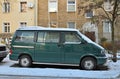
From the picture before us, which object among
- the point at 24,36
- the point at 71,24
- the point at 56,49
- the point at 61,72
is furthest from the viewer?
the point at 71,24

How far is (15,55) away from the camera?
59.6ft

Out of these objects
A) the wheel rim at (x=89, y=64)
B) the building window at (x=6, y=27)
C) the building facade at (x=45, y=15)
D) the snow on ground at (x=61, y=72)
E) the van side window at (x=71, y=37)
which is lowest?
the snow on ground at (x=61, y=72)

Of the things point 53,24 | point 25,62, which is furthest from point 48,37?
point 53,24

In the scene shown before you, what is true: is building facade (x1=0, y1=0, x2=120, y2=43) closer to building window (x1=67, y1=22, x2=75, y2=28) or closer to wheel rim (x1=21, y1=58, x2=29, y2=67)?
building window (x1=67, y1=22, x2=75, y2=28)

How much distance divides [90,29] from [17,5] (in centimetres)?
1044

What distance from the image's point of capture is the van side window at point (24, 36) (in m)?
18.1

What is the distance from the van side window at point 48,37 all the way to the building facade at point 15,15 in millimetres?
28924

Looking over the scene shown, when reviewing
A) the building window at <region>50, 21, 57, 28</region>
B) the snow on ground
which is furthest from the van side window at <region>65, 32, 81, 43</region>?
the building window at <region>50, 21, 57, 28</region>

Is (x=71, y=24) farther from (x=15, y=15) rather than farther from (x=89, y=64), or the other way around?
(x=89, y=64)

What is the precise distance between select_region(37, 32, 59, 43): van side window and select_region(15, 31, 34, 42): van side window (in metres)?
0.42

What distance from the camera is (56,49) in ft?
57.8

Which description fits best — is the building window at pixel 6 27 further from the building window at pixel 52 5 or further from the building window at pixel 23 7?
the building window at pixel 52 5

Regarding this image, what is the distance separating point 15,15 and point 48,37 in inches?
1201

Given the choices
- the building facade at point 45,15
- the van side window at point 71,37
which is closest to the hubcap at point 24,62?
the van side window at point 71,37
